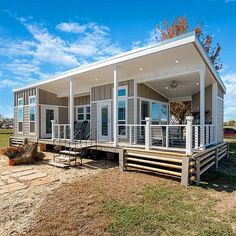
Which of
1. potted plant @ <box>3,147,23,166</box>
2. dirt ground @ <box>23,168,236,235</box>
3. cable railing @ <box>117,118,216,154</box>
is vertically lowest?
dirt ground @ <box>23,168,236,235</box>

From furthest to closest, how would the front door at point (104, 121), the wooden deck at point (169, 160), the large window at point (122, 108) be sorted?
the front door at point (104, 121) → the large window at point (122, 108) → the wooden deck at point (169, 160)

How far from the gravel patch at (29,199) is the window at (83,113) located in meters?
4.82

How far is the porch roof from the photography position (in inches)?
224

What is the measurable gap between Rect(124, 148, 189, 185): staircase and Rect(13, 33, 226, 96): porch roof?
3091 millimetres

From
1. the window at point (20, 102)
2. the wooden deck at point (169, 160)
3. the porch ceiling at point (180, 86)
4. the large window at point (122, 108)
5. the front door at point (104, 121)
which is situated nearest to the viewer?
the wooden deck at point (169, 160)

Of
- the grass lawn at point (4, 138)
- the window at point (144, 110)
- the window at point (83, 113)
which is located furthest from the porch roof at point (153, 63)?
the grass lawn at point (4, 138)

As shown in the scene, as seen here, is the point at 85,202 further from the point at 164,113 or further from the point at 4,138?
the point at 4,138

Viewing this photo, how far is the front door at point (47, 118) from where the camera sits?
39.5 ft

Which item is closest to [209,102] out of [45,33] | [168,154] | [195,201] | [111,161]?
[168,154]

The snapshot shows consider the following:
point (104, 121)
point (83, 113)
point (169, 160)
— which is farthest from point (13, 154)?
point (169, 160)

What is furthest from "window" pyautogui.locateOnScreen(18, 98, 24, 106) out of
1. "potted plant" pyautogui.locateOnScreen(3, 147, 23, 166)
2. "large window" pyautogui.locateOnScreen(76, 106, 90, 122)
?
"potted plant" pyautogui.locateOnScreen(3, 147, 23, 166)

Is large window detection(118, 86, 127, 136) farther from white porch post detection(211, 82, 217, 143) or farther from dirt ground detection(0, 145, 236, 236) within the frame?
white porch post detection(211, 82, 217, 143)

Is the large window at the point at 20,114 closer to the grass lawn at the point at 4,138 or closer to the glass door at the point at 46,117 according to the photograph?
the grass lawn at the point at 4,138

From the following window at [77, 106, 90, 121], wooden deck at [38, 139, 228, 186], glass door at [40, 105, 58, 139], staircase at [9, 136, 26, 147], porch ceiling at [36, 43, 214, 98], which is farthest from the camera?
staircase at [9, 136, 26, 147]
